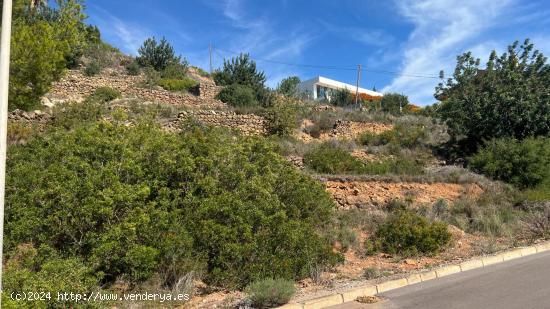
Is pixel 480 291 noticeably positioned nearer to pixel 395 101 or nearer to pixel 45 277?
pixel 45 277

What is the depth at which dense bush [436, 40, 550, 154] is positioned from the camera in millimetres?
21109

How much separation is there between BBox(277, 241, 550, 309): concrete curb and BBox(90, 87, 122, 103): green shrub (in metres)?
17.7

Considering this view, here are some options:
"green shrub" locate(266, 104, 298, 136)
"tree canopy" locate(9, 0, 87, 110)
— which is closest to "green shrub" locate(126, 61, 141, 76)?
"green shrub" locate(266, 104, 298, 136)

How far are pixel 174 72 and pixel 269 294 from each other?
2637 cm

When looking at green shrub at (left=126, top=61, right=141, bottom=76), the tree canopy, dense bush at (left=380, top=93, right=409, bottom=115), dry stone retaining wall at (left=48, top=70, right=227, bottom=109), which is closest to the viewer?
the tree canopy

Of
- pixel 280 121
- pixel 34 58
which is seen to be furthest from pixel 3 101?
pixel 280 121

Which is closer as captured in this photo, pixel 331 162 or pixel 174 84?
pixel 331 162

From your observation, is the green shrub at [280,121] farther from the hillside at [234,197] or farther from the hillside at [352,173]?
the hillside at [352,173]

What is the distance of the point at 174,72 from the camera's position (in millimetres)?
30359

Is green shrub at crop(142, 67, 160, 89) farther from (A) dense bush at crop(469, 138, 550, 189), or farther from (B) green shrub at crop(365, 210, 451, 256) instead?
(B) green shrub at crop(365, 210, 451, 256)

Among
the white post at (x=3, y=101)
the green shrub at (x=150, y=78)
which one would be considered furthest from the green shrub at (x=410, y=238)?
the green shrub at (x=150, y=78)

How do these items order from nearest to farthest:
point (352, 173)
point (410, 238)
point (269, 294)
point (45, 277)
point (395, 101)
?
point (45, 277), point (269, 294), point (410, 238), point (352, 173), point (395, 101)

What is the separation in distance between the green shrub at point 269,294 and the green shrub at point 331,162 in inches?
416

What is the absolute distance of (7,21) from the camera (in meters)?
3.87
